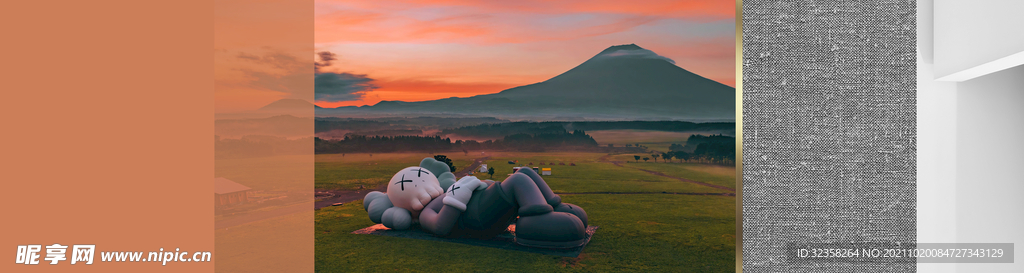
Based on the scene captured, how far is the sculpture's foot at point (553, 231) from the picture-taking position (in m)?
2.54

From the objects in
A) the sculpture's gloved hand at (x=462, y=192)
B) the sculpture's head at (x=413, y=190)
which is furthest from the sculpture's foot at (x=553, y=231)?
the sculpture's head at (x=413, y=190)

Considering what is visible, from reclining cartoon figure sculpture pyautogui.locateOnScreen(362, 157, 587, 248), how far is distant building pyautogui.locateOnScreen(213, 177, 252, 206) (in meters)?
1.14

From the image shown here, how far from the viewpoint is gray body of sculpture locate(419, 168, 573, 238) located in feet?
8.76

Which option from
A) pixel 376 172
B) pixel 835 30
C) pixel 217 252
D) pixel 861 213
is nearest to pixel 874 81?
pixel 835 30

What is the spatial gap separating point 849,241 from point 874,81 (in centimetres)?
49

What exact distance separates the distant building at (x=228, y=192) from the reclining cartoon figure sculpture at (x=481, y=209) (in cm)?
114

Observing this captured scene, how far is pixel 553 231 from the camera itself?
2.55 meters

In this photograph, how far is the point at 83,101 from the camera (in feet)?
7.66

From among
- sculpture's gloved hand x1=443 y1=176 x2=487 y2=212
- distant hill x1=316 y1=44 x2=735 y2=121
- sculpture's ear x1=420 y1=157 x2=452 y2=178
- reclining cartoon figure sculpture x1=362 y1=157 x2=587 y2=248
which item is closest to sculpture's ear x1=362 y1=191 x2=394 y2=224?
reclining cartoon figure sculpture x1=362 y1=157 x2=587 y2=248

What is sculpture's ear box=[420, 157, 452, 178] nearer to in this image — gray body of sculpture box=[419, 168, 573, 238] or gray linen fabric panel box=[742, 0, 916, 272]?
gray body of sculpture box=[419, 168, 573, 238]

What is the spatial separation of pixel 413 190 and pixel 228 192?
1717 millimetres

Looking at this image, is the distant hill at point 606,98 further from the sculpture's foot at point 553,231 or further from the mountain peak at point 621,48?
the sculpture's foot at point 553,231

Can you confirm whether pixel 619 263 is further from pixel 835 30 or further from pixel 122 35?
pixel 122 35

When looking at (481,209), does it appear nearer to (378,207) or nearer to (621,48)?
(378,207)
